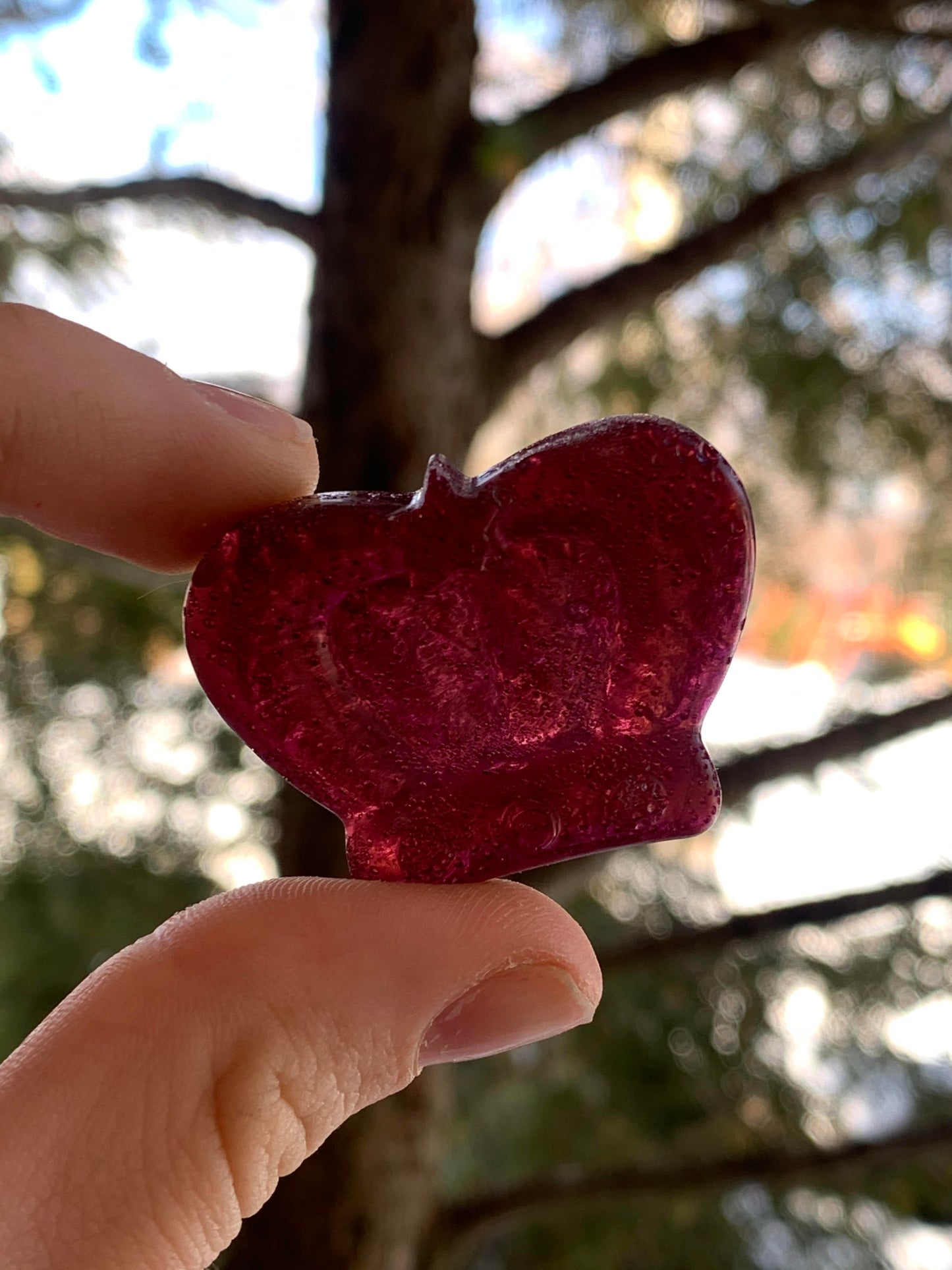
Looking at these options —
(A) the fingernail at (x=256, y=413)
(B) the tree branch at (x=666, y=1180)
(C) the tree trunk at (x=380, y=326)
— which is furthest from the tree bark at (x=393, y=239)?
(B) the tree branch at (x=666, y=1180)

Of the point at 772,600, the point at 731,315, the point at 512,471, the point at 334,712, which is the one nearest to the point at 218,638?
the point at 334,712

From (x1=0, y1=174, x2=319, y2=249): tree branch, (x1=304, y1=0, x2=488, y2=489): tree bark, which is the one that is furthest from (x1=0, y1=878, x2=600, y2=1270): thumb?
(x1=0, y1=174, x2=319, y2=249): tree branch

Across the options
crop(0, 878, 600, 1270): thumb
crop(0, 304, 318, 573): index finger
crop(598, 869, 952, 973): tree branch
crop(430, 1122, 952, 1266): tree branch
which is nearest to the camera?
crop(0, 878, 600, 1270): thumb

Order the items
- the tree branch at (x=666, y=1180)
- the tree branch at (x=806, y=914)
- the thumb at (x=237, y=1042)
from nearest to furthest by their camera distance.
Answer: the thumb at (x=237, y=1042), the tree branch at (x=806, y=914), the tree branch at (x=666, y=1180)

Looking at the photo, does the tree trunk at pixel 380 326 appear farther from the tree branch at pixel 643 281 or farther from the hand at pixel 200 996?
the hand at pixel 200 996

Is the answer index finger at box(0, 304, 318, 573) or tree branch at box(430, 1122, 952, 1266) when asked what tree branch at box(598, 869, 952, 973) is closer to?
tree branch at box(430, 1122, 952, 1266)

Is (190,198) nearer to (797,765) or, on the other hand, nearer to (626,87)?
(626,87)

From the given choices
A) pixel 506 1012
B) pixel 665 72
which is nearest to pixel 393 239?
pixel 665 72

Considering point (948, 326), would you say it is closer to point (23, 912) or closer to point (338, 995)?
point (338, 995)
